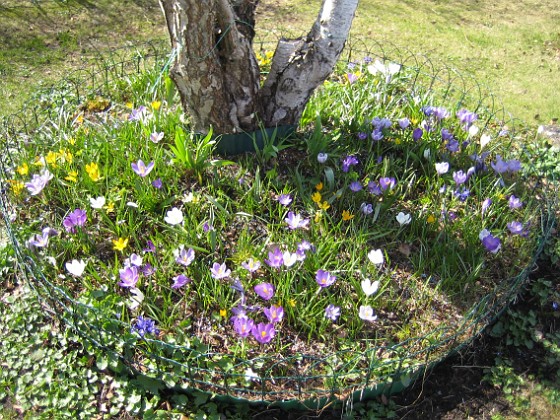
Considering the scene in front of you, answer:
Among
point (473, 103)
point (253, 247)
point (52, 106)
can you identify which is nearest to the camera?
point (253, 247)

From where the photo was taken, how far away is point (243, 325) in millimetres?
2580

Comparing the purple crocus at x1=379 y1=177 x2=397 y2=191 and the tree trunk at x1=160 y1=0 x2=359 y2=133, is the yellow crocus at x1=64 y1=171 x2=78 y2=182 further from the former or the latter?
the purple crocus at x1=379 y1=177 x2=397 y2=191

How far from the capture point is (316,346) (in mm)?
2719

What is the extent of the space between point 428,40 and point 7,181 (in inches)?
165

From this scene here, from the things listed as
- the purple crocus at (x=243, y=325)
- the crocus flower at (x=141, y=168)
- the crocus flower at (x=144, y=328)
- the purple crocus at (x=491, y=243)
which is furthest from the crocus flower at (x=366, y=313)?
the crocus flower at (x=141, y=168)

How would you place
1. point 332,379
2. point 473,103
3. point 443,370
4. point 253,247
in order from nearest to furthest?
point 332,379 → point 443,370 → point 253,247 → point 473,103

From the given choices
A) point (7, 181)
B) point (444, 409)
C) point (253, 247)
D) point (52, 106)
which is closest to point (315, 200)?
point (253, 247)

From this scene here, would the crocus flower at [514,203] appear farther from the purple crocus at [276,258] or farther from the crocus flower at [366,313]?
the purple crocus at [276,258]

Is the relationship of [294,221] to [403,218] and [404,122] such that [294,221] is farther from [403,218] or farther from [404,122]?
[404,122]

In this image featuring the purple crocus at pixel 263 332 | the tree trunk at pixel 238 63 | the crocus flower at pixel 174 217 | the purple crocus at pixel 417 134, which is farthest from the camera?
the purple crocus at pixel 417 134

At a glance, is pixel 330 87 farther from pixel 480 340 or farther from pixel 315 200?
pixel 480 340

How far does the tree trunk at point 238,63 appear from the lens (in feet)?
10.2

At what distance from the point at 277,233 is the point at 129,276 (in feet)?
2.64

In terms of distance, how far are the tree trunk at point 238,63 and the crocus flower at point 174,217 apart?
0.74m
